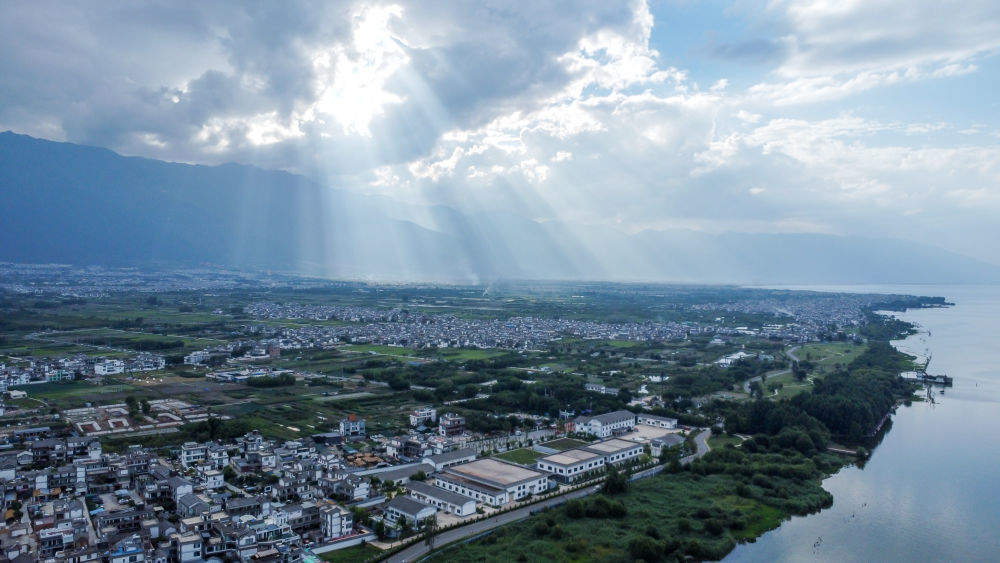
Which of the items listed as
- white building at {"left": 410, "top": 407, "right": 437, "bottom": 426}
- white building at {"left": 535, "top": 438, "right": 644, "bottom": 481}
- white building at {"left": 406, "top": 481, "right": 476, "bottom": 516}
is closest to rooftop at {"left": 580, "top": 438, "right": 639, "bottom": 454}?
white building at {"left": 535, "top": 438, "right": 644, "bottom": 481}

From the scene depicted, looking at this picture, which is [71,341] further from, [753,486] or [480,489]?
[753,486]

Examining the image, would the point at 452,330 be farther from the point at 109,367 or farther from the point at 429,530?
the point at 429,530

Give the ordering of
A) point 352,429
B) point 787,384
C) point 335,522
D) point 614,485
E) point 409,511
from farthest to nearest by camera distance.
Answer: point 787,384
point 352,429
point 614,485
point 409,511
point 335,522

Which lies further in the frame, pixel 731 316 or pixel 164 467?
pixel 731 316

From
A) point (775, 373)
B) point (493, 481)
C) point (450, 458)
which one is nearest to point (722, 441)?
point (493, 481)

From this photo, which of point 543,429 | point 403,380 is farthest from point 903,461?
point 403,380

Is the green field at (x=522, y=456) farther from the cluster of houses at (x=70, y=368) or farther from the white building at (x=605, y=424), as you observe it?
the cluster of houses at (x=70, y=368)
